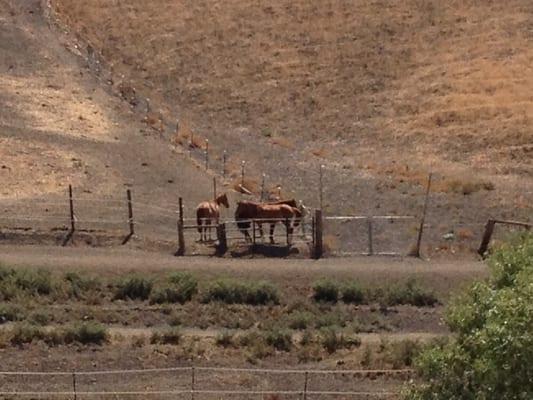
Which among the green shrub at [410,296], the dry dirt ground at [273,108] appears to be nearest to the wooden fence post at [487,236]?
the dry dirt ground at [273,108]

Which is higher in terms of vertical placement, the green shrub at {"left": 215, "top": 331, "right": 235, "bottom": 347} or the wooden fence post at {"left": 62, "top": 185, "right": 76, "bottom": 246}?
the wooden fence post at {"left": 62, "top": 185, "right": 76, "bottom": 246}

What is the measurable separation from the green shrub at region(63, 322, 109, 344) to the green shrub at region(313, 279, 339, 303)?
20.3 feet

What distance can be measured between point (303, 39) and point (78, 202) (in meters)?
36.0

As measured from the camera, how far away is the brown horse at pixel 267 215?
34.1m

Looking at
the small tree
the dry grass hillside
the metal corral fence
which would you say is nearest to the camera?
the small tree

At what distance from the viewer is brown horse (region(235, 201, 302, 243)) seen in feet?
112

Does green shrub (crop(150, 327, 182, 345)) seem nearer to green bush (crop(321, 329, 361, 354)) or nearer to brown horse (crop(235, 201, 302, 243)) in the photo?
green bush (crop(321, 329, 361, 354))

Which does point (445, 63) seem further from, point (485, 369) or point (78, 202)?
point (485, 369)

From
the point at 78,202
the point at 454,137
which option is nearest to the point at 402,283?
the point at 78,202

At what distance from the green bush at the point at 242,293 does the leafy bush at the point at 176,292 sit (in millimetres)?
397

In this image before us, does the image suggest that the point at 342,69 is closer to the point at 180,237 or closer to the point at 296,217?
the point at 296,217

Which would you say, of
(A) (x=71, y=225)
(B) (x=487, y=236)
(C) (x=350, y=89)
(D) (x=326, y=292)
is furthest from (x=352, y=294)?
(C) (x=350, y=89)

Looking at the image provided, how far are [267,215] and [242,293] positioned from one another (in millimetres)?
5071

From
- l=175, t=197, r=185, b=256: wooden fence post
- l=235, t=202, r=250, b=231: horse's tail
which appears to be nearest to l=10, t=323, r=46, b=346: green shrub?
l=175, t=197, r=185, b=256: wooden fence post
